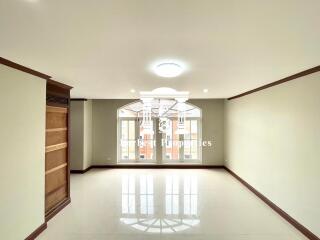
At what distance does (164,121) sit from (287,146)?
11.3ft

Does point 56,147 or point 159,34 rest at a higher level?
point 159,34

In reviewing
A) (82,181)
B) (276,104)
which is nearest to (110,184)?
(82,181)

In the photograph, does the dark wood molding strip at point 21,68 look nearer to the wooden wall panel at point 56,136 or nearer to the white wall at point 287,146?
the wooden wall panel at point 56,136

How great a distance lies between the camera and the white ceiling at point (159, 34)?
1531 mm

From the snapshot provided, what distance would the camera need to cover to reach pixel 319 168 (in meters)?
3.25

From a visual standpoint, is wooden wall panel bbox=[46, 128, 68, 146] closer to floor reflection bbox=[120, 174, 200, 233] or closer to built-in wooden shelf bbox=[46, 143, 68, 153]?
built-in wooden shelf bbox=[46, 143, 68, 153]

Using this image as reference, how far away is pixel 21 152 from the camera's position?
10.7 ft


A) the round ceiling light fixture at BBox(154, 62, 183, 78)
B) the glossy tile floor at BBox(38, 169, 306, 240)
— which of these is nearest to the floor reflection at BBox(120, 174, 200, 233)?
the glossy tile floor at BBox(38, 169, 306, 240)

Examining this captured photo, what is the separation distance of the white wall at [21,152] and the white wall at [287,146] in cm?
409

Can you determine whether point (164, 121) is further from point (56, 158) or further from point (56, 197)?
point (56, 197)

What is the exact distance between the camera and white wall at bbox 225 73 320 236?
3384mm

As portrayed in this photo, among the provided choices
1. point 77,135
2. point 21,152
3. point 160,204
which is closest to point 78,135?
point 77,135

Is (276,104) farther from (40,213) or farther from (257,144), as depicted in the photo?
(40,213)

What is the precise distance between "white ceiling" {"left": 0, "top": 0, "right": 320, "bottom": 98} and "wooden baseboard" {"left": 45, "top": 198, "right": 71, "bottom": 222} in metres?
2.61
